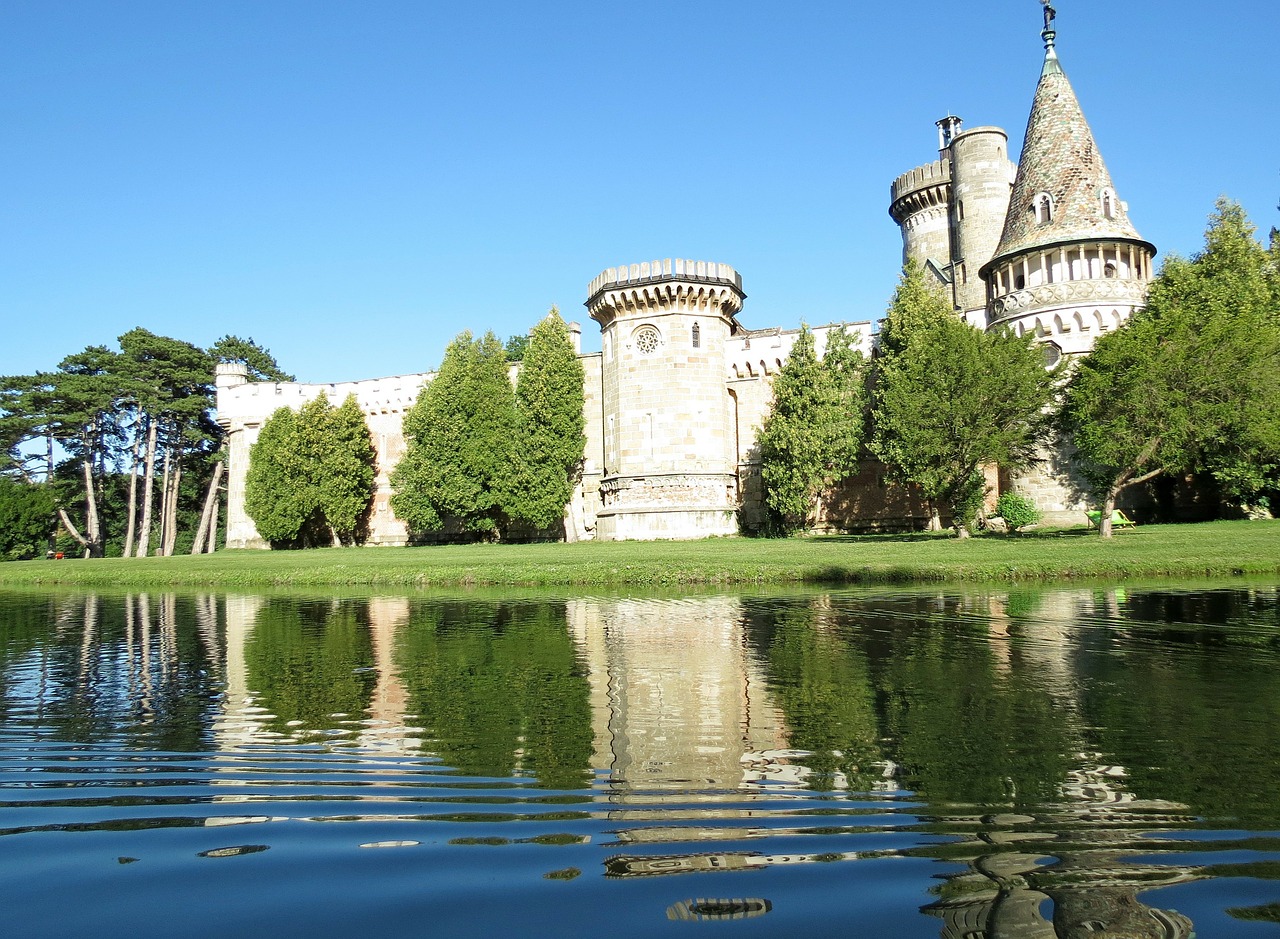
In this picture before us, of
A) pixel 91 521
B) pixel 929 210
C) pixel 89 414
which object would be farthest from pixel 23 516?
pixel 929 210

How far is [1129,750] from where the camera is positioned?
17.7 ft

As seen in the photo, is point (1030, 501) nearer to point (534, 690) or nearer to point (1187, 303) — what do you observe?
point (1187, 303)

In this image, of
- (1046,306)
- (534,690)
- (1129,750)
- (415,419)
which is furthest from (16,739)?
(415,419)

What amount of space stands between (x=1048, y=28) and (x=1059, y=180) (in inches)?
287

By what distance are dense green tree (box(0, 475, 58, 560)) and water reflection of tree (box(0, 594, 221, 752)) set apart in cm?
3761

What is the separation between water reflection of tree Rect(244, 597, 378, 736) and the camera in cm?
719

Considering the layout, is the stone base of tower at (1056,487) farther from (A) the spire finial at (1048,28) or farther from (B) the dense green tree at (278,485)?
(B) the dense green tree at (278,485)

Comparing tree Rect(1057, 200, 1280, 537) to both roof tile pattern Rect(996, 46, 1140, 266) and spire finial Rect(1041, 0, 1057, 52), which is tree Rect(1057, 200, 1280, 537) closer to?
roof tile pattern Rect(996, 46, 1140, 266)

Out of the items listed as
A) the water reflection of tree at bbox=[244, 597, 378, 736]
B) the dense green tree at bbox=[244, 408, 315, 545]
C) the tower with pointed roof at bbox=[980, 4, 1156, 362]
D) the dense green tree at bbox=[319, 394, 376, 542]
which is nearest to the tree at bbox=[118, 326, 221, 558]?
the dense green tree at bbox=[244, 408, 315, 545]

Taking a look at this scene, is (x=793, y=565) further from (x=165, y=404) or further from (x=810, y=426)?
(x=165, y=404)

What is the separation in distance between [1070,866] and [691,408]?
106ft

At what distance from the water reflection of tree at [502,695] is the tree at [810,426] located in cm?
2156

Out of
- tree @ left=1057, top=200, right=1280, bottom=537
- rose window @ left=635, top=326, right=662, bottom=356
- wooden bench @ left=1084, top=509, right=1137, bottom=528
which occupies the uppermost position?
rose window @ left=635, top=326, right=662, bottom=356

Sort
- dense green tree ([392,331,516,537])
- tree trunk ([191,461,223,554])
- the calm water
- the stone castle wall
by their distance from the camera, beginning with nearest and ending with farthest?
the calm water, the stone castle wall, dense green tree ([392,331,516,537]), tree trunk ([191,461,223,554])
